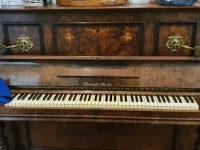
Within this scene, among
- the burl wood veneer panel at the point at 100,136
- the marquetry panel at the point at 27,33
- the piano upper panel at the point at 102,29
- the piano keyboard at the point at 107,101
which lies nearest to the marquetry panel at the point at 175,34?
the piano upper panel at the point at 102,29

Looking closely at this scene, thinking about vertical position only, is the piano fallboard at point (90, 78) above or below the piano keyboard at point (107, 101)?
above

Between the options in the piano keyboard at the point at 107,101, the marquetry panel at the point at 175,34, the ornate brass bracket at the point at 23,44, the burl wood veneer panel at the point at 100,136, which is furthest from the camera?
the burl wood veneer panel at the point at 100,136

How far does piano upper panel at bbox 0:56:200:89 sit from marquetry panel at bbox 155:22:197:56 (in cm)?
6

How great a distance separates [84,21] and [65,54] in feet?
0.85

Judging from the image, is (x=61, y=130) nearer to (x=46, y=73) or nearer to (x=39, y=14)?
(x=46, y=73)

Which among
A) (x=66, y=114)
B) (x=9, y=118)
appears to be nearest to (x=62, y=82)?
(x=66, y=114)

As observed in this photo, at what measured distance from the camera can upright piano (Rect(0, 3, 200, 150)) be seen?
1412 millimetres

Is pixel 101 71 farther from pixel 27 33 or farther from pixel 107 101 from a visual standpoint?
pixel 27 33

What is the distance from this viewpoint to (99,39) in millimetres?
1570

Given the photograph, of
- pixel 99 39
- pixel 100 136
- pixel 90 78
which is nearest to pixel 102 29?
pixel 99 39

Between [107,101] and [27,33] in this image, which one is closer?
[107,101]

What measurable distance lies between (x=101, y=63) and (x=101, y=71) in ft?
0.18

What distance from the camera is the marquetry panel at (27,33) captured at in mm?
1588

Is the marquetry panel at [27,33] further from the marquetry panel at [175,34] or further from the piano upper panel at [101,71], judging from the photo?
the marquetry panel at [175,34]
